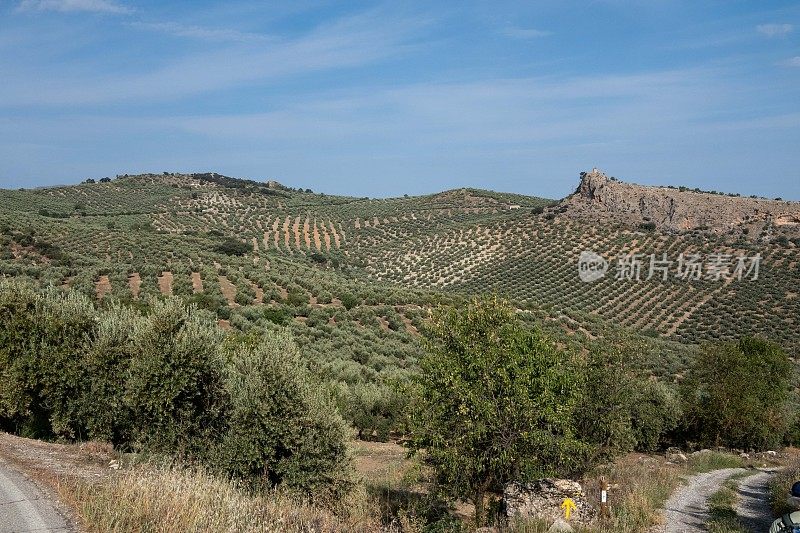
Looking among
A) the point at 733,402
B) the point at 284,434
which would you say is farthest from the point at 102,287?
the point at 733,402

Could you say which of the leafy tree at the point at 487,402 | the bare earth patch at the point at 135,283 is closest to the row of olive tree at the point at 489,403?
the leafy tree at the point at 487,402

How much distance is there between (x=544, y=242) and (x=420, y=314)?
4317 cm

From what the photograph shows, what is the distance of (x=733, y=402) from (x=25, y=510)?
32.2 meters

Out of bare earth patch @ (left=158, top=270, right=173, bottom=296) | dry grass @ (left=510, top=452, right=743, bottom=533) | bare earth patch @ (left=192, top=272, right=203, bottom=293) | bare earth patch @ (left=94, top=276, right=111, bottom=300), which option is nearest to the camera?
dry grass @ (left=510, top=452, right=743, bottom=533)

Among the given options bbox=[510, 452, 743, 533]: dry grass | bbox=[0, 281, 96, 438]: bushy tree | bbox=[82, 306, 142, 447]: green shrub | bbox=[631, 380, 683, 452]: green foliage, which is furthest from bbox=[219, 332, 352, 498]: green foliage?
bbox=[631, 380, 683, 452]: green foliage

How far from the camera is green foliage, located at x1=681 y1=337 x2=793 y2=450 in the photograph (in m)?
31.4

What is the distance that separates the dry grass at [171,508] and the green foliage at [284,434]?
190 cm

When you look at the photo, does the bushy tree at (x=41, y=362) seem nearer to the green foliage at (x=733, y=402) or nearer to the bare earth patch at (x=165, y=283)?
the bare earth patch at (x=165, y=283)

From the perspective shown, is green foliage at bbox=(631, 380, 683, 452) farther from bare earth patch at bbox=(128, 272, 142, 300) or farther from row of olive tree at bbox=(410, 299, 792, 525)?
bare earth patch at bbox=(128, 272, 142, 300)

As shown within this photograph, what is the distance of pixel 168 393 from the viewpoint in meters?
14.6

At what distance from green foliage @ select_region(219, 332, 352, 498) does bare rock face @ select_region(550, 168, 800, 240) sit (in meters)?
78.8

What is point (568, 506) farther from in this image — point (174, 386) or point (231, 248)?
point (231, 248)

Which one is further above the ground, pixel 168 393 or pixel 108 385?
pixel 168 393

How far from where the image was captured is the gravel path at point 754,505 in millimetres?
13867
